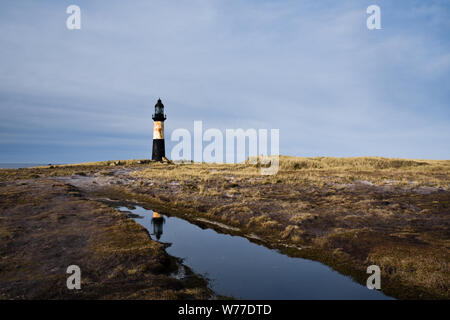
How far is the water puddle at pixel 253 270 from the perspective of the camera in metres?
7.86

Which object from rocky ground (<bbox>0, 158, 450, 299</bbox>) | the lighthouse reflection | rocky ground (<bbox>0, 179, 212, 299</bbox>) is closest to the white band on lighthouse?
rocky ground (<bbox>0, 158, 450, 299</bbox>)

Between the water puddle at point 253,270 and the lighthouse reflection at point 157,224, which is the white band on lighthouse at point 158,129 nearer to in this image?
the lighthouse reflection at point 157,224

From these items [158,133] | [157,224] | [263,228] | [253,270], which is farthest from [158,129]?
[253,270]

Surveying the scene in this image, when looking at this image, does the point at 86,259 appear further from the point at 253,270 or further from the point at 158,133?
the point at 158,133

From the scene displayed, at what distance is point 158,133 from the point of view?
5775cm

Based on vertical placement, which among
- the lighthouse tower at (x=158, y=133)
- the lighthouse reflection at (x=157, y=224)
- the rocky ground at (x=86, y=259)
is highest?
the lighthouse tower at (x=158, y=133)

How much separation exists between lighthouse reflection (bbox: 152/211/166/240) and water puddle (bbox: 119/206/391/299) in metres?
0.10

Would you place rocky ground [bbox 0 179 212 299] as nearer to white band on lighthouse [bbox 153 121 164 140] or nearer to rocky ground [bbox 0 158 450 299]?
rocky ground [bbox 0 158 450 299]

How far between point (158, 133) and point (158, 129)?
0.87 metres

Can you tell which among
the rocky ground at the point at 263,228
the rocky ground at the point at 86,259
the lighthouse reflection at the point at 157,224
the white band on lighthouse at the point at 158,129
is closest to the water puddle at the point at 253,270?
the lighthouse reflection at the point at 157,224

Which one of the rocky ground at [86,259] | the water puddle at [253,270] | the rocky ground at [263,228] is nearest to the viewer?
the rocky ground at [86,259]

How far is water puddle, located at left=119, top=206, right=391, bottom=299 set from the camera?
786 centimetres

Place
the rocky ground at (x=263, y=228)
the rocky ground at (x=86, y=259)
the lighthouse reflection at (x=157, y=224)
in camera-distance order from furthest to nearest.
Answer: the lighthouse reflection at (x=157, y=224) < the rocky ground at (x=263, y=228) < the rocky ground at (x=86, y=259)

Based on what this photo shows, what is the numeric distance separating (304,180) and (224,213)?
1278 cm
